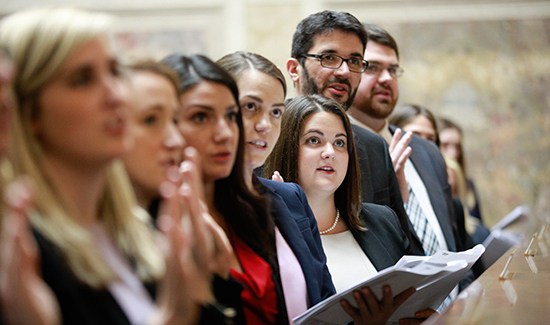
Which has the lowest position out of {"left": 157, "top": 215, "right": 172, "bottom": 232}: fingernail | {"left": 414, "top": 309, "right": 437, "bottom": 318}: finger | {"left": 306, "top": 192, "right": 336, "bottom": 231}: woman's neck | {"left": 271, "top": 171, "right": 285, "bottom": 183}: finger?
{"left": 414, "top": 309, "right": 437, "bottom": 318}: finger

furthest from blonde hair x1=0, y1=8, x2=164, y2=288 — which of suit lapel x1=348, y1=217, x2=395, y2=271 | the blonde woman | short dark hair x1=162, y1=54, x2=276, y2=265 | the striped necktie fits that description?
the striped necktie

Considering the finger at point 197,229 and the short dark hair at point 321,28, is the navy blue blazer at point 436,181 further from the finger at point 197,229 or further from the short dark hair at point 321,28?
the finger at point 197,229

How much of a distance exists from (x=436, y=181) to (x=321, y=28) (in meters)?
1.48

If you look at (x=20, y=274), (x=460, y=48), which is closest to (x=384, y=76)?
(x=20, y=274)

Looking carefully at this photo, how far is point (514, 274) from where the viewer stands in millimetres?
2703

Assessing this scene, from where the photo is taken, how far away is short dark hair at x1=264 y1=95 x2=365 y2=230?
2.79m

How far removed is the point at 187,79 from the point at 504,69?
21.6ft

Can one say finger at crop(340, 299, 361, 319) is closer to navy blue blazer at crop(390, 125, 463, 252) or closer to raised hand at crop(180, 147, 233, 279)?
raised hand at crop(180, 147, 233, 279)

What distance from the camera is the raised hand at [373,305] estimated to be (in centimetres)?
224

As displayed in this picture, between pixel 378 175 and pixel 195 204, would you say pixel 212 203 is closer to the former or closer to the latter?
pixel 195 204

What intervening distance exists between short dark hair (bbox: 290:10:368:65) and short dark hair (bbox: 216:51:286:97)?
41.5 inches

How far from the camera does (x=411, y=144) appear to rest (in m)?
4.26

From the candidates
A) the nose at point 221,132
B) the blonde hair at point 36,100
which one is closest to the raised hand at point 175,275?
the blonde hair at point 36,100

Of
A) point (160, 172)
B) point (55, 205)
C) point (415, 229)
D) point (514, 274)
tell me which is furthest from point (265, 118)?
point (415, 229)
